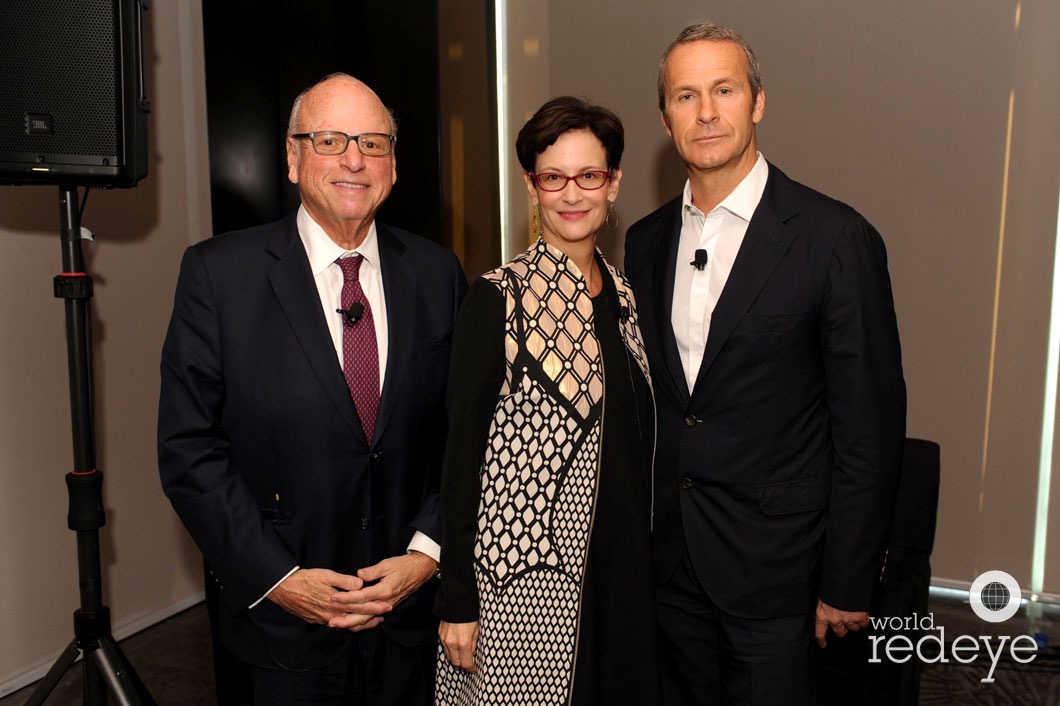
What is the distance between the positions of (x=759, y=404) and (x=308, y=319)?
100 cm

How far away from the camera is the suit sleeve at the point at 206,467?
1.76 m

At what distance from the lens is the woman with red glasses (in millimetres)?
1668

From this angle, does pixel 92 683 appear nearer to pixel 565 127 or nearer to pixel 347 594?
pixel 347 594

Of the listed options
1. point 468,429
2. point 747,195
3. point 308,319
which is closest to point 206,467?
point 308,319

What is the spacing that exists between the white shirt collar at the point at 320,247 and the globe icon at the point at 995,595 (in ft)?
11.3

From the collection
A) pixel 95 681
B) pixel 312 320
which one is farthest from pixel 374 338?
pixel 95 681

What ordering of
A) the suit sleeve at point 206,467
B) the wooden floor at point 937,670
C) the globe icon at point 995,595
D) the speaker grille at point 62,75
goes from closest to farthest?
the suit sleeve at point 206,467 → the speaker grille at point 62,75 → the wooden floor at point 937,670 → the globe icon at point 995,595

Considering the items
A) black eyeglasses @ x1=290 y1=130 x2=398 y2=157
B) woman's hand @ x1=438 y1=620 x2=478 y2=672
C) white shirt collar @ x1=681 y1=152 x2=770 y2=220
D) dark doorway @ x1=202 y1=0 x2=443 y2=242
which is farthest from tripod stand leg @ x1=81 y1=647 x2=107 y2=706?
white shirt collar @ x1=681 y1=152 x2=770 y2=220

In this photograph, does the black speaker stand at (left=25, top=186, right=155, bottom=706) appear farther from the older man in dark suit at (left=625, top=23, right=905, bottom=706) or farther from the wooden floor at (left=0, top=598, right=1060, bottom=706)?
the older man in dark suit at (left=625, top=23, right=905, bottom=706)

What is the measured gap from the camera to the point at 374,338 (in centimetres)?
188

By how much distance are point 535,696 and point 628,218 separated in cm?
297

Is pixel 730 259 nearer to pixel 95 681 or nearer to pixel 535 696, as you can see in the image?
pixel 535 696

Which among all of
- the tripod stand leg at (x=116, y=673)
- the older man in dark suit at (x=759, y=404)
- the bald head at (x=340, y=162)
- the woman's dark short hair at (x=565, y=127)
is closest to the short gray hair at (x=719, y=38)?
the older man in dark suit at (x=759, y=404)

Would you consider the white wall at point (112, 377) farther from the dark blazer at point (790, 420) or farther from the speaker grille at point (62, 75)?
the dark blazer at point (790, 420)
